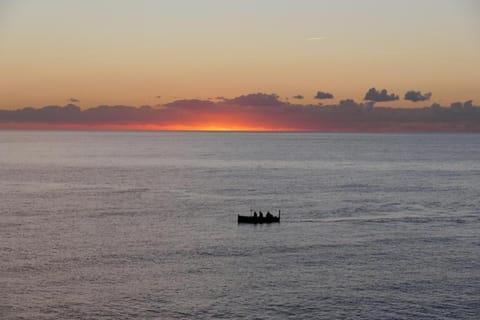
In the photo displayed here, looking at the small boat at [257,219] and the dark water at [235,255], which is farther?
the small boat at [257,219]

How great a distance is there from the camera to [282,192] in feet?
463

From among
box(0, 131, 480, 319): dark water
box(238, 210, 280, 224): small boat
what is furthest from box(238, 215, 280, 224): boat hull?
box(0, 131, 480, 319): dark water

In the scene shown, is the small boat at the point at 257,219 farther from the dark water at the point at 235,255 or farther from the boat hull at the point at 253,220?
the dark water at the point at 235,255

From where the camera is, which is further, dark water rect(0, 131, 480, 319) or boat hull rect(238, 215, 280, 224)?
boat hull rect(238, 215, 280, 224)

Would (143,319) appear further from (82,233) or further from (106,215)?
(106,215)

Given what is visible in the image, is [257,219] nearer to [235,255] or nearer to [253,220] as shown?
[253,220]

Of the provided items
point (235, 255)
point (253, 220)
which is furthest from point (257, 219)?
point (235, 255)

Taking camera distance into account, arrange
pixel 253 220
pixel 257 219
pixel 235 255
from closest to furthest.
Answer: pixel 235 255, pixel 253 220, pixel 257 219

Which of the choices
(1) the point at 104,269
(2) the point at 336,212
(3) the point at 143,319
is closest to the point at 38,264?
(1) the point at 104,269

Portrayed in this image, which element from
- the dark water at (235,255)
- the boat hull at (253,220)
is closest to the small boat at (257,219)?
the boat hull at (253,220)

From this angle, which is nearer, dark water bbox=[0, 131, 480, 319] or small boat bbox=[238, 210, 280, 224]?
dark water bbox=[0, 131, 480, 319]

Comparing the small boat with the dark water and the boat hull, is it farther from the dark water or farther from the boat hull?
the dark water

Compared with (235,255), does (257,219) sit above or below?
above

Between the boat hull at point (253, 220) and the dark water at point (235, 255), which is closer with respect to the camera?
the dark water at point (235, 255)
